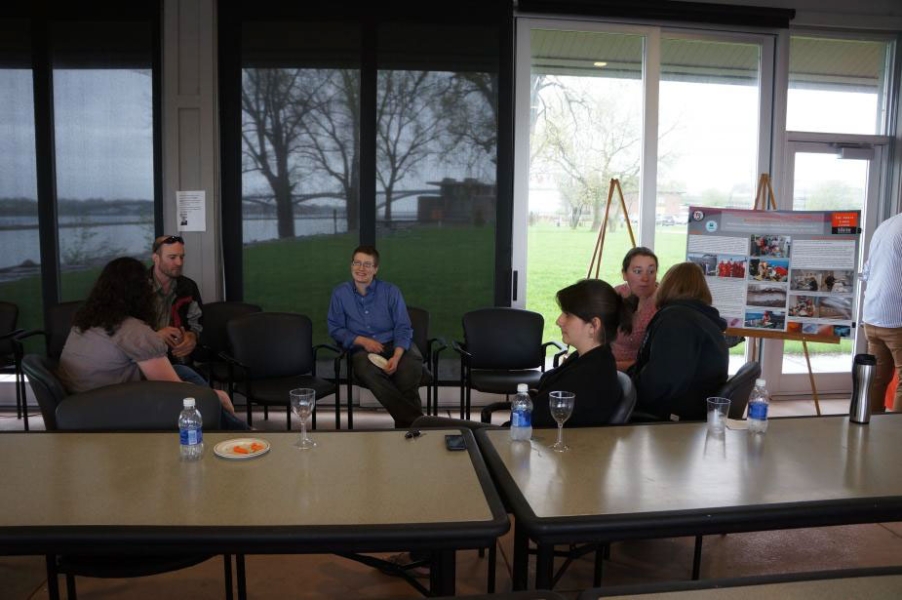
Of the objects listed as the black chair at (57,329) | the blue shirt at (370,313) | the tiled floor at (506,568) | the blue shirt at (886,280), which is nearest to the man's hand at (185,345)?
the black chair at (57,329)

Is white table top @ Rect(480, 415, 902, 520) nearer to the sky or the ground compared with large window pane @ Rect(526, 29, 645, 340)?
nearer to the ground

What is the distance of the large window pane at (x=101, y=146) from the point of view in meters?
5.05

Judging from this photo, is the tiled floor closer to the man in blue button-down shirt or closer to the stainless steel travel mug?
the stainless steel travel mug

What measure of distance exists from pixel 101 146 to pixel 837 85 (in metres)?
6.15

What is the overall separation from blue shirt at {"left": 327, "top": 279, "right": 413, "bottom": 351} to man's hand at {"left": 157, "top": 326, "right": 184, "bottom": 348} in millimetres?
974

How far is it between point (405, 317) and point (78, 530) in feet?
10.5

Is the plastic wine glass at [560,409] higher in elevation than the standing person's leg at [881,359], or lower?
higher

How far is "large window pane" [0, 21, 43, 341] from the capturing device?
16.5ft

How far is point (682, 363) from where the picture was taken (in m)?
2.93

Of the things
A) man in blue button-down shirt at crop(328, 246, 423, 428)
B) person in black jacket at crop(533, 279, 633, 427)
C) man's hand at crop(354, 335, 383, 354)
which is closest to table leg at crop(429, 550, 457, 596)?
person in black jacket at crop(533, 279, 633, 427)

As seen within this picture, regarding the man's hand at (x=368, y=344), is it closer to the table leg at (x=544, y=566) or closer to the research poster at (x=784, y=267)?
the research poster at (x=784, y=267)

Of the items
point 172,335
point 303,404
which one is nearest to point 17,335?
point 172,335

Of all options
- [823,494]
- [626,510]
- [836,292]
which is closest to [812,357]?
[836,292]

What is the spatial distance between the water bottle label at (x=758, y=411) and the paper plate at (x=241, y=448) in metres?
1.63
